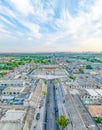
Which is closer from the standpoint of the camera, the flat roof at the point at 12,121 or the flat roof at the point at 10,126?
the flat roof at the point at 10,126

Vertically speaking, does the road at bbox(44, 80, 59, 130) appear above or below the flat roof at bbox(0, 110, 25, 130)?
below

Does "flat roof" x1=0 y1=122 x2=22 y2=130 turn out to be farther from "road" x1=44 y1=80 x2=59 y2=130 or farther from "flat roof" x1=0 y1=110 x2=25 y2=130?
"road" x1=44 y1=80 x2=59 y2=130

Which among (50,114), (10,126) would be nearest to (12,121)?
(10,126)

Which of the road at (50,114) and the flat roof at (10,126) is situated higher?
the flat roof at (10,126)

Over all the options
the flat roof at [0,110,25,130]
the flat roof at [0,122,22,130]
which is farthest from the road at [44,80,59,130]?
the flat roof at [0,122,22,130]

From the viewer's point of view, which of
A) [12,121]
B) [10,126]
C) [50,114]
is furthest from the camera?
[50,114]

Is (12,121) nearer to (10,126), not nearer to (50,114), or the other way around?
(10,126)

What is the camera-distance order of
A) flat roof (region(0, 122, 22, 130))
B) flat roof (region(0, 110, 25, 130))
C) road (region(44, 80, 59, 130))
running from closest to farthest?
flat roof (region(0, 122, 22, 130)) → flat roof (region(0, 110, 25, 130)) → road (region(44, 80, 59, 130))

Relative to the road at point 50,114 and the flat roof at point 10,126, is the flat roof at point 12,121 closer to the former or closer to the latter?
the flat roof at point 10,126

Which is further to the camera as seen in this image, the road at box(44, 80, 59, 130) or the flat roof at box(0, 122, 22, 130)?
the road at box(44, 80, 59, 130)

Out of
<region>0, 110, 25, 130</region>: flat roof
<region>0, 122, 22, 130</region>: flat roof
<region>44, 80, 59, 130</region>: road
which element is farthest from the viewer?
<region>44, 80, 59, 130</region>: road

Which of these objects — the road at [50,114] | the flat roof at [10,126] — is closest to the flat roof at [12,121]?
the flat roof at [10,126]
